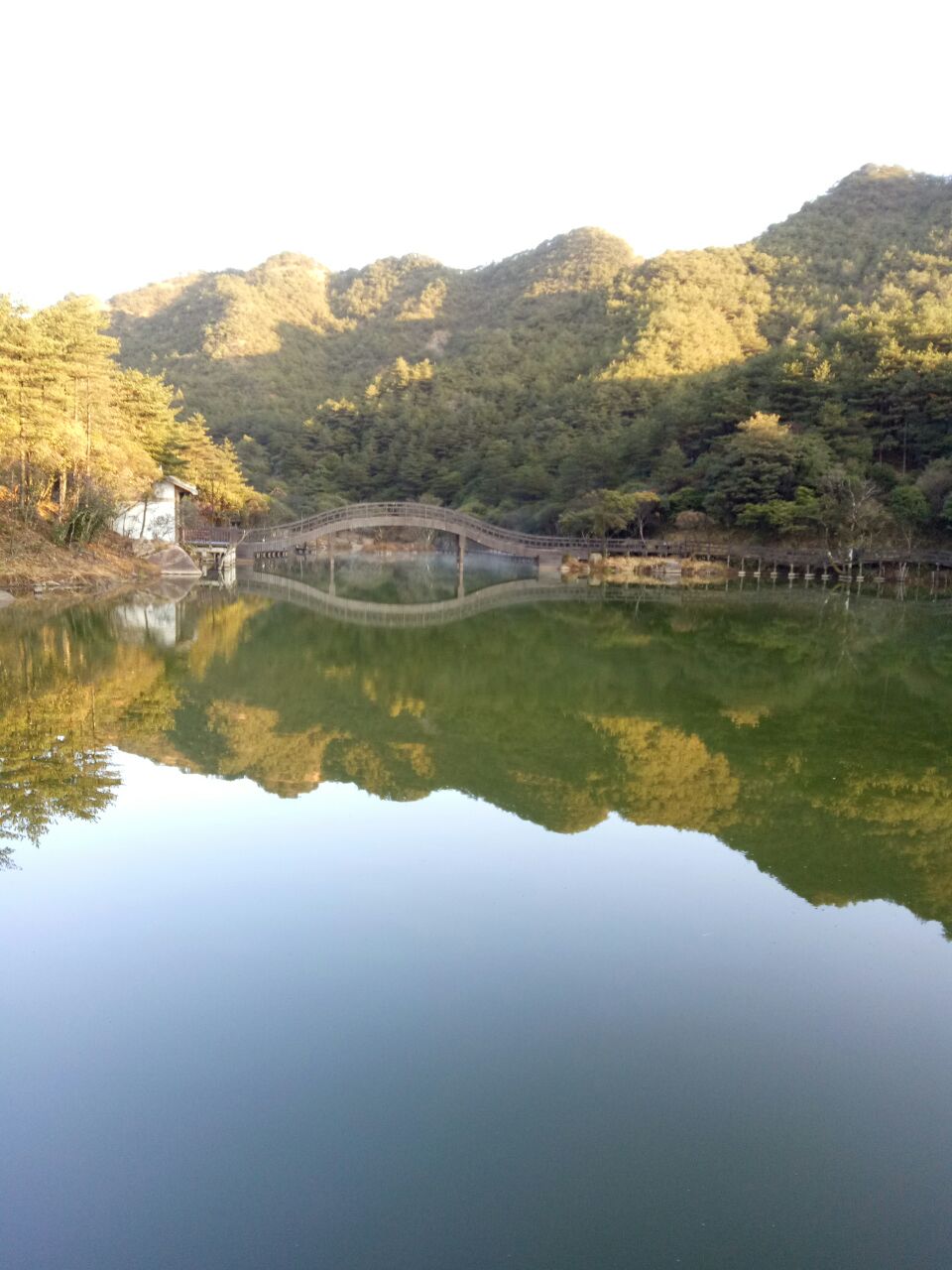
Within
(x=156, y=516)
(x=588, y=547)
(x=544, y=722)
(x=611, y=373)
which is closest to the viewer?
(x=544, y=722)

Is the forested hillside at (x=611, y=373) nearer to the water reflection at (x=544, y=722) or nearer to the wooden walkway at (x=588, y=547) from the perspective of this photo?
the wooden walkway at (x=588, y=547)

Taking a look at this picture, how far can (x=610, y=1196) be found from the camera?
8.71ft

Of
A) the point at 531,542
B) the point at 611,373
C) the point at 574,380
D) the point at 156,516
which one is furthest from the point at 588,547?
the point at 574,380

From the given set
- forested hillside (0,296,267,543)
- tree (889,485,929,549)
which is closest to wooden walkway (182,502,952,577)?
tree (889,485,929,549)

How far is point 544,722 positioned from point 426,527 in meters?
23.9

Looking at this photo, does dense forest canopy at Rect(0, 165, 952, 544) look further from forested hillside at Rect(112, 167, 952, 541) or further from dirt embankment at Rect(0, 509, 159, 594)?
dirt embankment at Rect(0, 509, 159, 594)

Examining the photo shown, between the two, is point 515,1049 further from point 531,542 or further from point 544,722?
point 531,542

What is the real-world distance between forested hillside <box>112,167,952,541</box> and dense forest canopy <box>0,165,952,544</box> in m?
0.15

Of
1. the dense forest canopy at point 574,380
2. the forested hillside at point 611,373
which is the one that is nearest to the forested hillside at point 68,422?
the dense forest canopy at point 574,380

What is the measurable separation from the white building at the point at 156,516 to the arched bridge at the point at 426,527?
4.25 metres

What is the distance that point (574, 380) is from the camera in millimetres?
55094

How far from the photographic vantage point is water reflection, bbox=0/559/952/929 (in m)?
6.07

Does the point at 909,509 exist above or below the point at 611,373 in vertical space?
below

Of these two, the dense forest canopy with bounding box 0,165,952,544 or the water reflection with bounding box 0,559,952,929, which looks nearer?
the water reflection with bounding box 0,559,952,929
